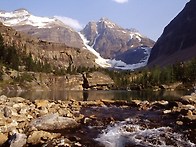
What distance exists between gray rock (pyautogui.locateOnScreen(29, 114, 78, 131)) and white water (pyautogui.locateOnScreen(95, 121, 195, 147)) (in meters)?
3.20

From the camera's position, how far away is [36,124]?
24.2 meters

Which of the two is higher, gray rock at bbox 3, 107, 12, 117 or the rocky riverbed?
gray rock at bbox 3, 107, 12, 117

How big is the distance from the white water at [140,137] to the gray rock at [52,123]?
3.20 m

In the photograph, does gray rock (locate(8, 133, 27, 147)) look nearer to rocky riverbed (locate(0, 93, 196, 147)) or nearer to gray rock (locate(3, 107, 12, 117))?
rocky riverbed (locate(0, 93, 196, 147))

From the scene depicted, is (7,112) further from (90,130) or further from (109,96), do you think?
(109,96)

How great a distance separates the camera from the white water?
19.9 m

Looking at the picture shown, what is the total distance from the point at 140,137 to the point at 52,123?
725 centimetres

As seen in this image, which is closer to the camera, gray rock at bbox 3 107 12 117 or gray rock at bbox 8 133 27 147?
gray rock at bbox 8 133 27 147

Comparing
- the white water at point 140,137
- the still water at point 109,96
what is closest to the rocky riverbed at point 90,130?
the white water at point 140,137

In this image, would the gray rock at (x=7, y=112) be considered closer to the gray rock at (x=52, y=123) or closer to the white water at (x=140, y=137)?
the gray rock at (x=52, y=123)

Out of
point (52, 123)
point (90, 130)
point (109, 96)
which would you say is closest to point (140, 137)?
point (90, 130)

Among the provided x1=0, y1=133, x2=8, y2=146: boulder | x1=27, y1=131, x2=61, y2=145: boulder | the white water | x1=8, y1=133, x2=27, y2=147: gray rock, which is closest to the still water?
the white water

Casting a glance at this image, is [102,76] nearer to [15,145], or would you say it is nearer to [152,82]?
[152,82]

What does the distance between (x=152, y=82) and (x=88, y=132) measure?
140m
